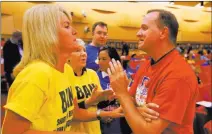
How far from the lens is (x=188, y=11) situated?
20719 millimetres

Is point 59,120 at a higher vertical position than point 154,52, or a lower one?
lower

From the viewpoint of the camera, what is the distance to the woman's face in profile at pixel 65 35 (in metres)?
1.36

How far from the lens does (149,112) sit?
1.44m

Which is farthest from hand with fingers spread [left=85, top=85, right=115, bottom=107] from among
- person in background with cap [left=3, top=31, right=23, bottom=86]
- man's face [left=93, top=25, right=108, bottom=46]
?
person in background with cap [left=3, top=31, right=23, bottom=86]

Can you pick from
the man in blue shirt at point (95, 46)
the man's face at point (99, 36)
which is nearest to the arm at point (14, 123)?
the man in blue shirt at point (95, 46)

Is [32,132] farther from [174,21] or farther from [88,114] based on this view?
Answer: [174,21]

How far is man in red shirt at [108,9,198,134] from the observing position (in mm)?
1427

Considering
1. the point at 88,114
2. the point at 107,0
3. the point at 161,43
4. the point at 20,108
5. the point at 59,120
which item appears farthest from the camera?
the point at 107,0

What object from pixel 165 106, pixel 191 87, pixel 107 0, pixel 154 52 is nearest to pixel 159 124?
pixel 165 106

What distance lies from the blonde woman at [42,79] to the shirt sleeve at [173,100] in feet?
1.39

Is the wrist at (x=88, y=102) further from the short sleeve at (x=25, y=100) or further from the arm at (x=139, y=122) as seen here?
the short sleeve at (x=25, y=100)

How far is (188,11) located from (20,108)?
2073cm

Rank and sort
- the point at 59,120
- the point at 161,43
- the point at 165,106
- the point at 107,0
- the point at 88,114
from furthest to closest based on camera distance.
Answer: the point at 107,0, the point at 88,114, the point at 161,43, the point at 165,106, the point at 59,120

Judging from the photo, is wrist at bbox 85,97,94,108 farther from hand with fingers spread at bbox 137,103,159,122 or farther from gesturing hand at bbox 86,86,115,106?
hand with fingers spread at bbox 137,103,159,122
